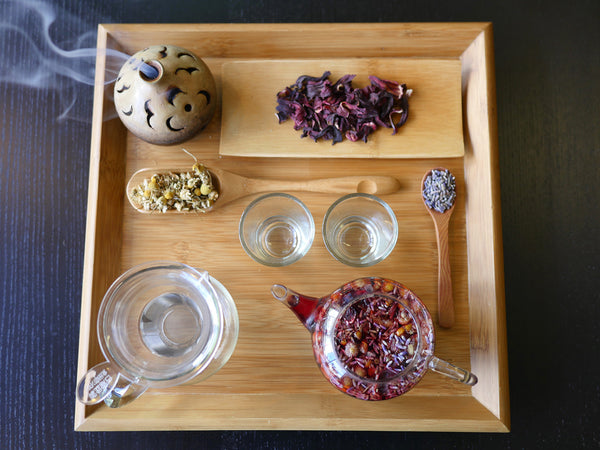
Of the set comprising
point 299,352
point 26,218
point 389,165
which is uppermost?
point 389,165

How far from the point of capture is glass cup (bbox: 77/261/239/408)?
32.9 inches

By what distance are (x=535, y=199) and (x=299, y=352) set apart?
77cm

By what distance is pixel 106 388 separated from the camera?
837 millimetres

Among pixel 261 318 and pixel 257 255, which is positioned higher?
pixel 257 255

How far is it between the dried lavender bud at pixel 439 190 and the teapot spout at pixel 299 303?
1.19 feet

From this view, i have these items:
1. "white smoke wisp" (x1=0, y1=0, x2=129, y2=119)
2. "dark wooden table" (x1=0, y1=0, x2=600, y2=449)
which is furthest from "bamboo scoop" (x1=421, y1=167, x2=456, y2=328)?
"white smoke wisp" (x1=0, y1=0, x2=129, y2=119)

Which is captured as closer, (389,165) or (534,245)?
(389,165)

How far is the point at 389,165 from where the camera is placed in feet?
3.29

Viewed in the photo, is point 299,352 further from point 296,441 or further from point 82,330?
point 82,330

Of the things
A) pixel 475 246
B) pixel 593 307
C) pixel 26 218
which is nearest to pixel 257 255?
pixel 475 246

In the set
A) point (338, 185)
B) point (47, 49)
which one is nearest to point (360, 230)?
point (338, 185)

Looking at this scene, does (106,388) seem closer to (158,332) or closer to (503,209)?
(158,332)

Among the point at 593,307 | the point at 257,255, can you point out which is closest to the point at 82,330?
the point at 257,255

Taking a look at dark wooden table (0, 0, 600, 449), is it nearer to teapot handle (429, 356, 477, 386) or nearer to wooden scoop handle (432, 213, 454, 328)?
wooden scoop handle (432, 213, 454, 328)
